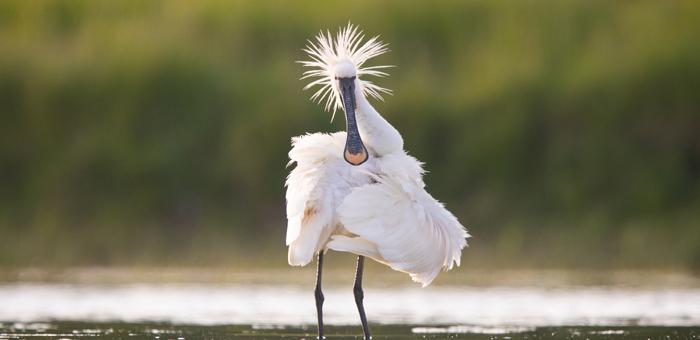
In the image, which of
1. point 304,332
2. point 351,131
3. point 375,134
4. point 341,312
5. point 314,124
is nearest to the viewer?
point 351,131

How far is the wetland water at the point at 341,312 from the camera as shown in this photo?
11.6 meters

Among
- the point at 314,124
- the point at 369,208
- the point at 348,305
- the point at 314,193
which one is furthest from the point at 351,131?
the point at 314,124

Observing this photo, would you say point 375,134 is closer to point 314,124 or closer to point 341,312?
point 341,312

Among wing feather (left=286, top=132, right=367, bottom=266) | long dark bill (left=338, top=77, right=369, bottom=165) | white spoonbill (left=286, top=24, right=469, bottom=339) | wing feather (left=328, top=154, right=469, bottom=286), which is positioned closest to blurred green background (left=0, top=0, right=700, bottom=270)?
wing feather (left=328, top=154, right=469, bottom=286)

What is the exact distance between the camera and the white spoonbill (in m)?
10.6

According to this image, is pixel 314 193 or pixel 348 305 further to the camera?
pixel 348 305

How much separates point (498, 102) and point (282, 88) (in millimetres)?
2807

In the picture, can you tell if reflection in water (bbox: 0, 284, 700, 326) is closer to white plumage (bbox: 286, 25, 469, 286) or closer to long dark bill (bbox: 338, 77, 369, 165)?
white plumage (bbox: 286, 25, 469, 286)

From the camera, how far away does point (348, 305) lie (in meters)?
14.0

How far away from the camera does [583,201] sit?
1861cm

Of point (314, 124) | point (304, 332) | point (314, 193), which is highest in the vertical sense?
point (314, 124)

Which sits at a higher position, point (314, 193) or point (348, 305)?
point (314, 193)

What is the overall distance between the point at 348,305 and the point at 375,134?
3162 mm

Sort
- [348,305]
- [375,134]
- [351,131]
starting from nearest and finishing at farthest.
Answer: [351,131] → [375,134] → [348,305]
